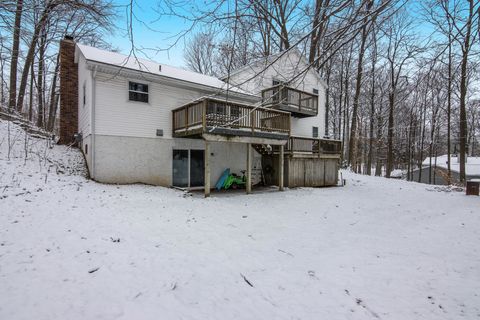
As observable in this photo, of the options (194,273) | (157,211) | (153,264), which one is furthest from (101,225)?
(194,273)

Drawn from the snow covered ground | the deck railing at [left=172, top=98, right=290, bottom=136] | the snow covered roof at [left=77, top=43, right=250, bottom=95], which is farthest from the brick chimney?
the deck railing at [left=172, top=98, right=290, bottom=136]

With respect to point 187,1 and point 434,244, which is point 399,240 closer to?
point 434,244

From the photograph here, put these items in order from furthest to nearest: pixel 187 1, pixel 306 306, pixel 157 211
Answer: pixel 157 211 → pixel 306 306 → pixel 187 1

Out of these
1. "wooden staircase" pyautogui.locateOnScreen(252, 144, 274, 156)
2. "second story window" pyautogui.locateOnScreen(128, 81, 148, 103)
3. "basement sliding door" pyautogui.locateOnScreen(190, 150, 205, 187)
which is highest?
"second story window" pyautogui.locateOnScreen(128, 81, 148, 103)

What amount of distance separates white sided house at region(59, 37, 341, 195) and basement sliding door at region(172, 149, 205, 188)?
5 cm

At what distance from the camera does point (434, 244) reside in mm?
5180

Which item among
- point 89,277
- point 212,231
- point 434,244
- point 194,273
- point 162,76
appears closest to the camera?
point 89,277

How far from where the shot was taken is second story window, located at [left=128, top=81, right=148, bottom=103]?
10448 mm


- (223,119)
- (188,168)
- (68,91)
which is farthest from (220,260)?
(68,91)

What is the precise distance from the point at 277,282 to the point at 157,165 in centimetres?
872

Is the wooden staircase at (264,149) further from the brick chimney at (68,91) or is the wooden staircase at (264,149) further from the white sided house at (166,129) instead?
the brick chimney at (68,91)

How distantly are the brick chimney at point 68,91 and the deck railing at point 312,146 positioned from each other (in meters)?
11.1

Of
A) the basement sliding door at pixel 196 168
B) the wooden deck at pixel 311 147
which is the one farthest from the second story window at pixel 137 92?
the wooden deck at pixel 311 147

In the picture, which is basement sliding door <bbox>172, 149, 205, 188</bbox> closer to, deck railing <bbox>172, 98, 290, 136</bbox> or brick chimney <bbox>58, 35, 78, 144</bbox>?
deck railing <bbox>172, 98, 290, 136</bbox>
